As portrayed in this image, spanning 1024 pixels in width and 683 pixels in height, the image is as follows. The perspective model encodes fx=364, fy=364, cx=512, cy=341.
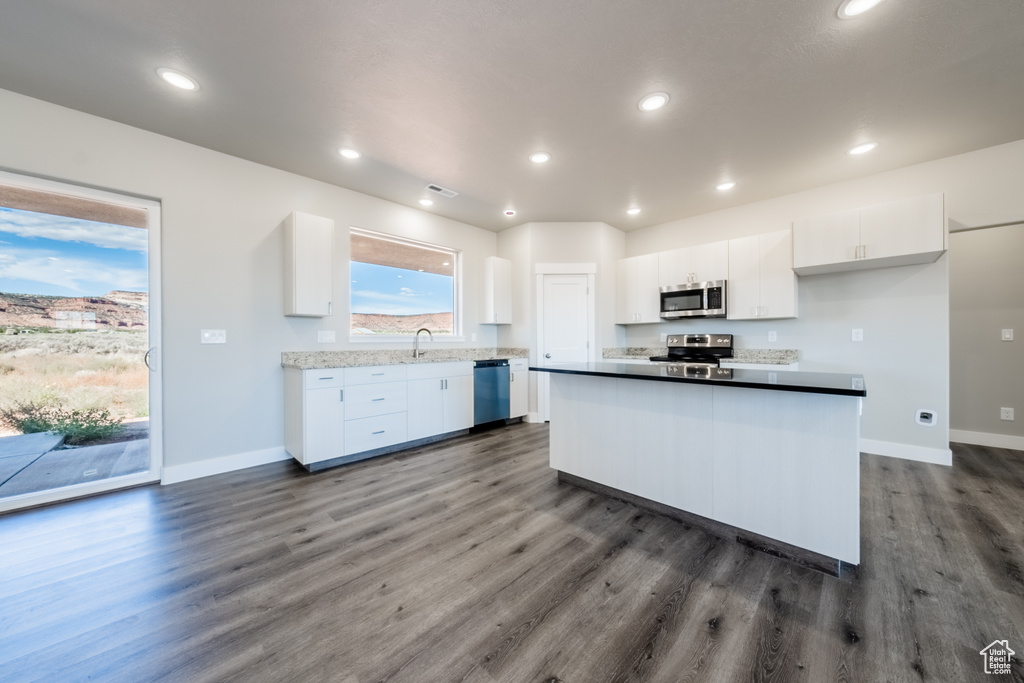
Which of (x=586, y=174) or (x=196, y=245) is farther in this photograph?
(x=586, y=174)

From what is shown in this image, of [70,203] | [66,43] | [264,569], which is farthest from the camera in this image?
[70,203]

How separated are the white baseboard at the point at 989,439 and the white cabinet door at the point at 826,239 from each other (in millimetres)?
2511

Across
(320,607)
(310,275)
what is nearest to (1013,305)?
(320,607)

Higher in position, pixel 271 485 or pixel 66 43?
pixel 66 43

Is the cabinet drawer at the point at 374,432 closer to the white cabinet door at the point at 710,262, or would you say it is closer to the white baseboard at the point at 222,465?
the white baseboard at the point at 222,465

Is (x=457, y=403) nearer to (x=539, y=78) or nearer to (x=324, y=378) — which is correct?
(x=324, y=378)

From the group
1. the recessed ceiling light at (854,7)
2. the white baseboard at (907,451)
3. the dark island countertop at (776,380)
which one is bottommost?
the white baseboard at (907,451)

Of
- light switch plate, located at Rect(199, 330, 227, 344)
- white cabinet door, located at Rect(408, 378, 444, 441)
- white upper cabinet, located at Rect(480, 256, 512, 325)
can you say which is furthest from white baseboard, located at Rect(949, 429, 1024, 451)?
light switch plate, located at Rect(199, 330, 227, 344)

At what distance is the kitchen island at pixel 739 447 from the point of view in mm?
1701

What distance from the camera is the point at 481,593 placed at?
165 centimetres

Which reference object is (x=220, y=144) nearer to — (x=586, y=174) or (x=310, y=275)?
(x=310, y=275)

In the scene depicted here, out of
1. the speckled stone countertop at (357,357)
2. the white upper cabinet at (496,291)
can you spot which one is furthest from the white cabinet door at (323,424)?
the white upper cabinet at (496,291)

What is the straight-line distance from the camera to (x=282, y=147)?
3070mm

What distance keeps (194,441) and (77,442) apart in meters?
0.72
